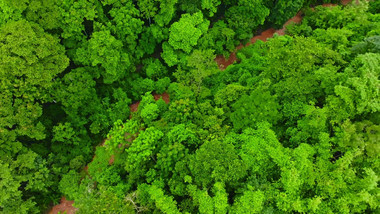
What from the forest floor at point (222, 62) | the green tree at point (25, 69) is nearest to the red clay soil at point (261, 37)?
the forest floor at point (222, 62)

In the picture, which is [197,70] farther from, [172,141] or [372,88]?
[372,88]

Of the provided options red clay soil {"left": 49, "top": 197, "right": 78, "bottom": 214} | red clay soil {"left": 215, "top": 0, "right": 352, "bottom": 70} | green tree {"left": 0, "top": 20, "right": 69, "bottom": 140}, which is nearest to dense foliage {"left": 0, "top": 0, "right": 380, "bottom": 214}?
green tree {"left": 0, "top": 20, "right": 69, "bottom": 140}

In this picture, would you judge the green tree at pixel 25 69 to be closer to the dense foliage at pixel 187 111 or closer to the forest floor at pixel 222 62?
the dense foliage at pixel 187 111

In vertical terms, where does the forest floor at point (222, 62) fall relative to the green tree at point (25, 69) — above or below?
below

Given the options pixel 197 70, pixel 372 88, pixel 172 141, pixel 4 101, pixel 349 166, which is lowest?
pixel 349 166

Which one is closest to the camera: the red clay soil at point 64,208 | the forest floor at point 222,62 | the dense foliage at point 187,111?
the dense foliage at point 187,111

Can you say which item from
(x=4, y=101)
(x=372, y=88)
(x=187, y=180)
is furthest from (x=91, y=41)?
(x=372, y=88)

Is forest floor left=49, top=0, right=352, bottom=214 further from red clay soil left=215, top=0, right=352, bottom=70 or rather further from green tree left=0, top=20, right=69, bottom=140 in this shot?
green tree left=0, top=20, right=69, bottom=140

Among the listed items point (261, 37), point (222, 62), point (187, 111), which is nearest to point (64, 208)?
point (187, 111)

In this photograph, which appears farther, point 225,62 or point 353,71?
point 225,62
